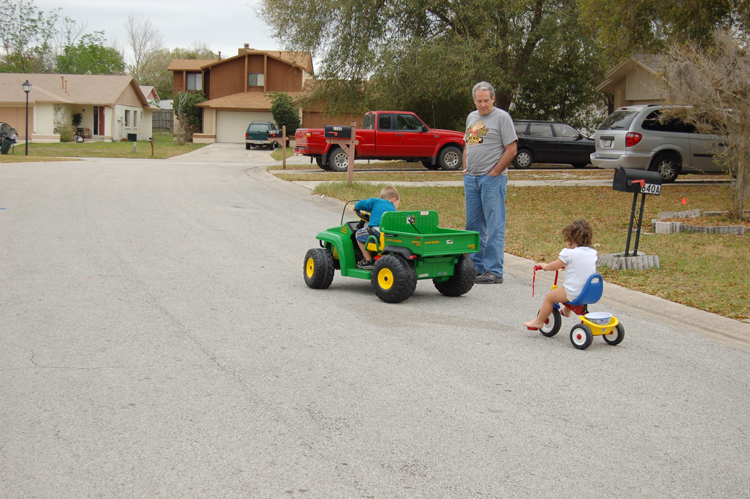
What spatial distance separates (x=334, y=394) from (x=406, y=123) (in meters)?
19.5

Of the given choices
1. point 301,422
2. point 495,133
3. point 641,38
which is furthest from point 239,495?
point 641,38

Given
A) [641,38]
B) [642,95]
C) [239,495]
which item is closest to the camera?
[239,495]

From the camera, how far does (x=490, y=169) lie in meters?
7.95

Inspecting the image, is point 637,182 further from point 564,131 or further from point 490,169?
point 564,131

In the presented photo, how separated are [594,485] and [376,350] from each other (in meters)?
2.26

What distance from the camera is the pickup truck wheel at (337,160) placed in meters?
22.9

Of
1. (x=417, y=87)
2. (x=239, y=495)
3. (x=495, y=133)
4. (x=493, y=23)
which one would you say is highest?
(x=493, y=23)

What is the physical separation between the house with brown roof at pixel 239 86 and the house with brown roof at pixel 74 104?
4.80 metres

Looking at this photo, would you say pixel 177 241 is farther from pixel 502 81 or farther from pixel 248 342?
pixel 502 81

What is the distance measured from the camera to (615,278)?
8055 mm

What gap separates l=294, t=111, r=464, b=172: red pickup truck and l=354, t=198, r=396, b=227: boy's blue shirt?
51.6ft

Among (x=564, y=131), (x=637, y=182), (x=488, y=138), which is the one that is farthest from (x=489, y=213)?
(x=564, y=131)

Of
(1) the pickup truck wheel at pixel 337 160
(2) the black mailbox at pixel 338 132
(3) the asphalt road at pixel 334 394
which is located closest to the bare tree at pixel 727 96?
(3) the asphalt road at pixel 334 394

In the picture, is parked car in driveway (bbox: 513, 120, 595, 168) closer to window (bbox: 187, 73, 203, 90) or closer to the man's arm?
the man's arm
